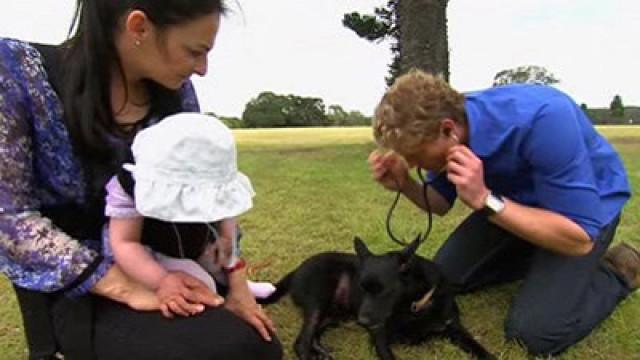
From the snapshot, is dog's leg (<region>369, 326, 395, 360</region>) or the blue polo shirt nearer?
the blue polo shirt

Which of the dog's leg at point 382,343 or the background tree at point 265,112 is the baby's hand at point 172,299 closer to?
the dog's leg at point 382,343

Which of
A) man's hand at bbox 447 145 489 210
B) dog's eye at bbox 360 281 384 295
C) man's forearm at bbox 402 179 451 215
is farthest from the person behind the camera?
man's forearm at bbox 402 179 451 215

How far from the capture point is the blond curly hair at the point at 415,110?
241cm

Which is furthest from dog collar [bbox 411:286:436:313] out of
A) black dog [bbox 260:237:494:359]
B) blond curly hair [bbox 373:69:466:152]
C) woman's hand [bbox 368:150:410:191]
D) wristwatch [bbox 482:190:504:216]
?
blond curly hair [bbox 373:69:466:152]

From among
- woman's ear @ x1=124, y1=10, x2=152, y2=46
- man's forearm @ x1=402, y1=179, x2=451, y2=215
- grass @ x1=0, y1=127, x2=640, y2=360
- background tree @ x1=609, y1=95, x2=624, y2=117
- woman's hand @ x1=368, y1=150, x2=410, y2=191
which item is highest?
woman's ear @ x1=124, y1=10, x2=152, y2=46

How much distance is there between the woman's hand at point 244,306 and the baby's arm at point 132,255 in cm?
26

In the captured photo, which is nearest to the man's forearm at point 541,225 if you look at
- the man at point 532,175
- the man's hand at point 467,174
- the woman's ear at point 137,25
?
the man at point 532,175

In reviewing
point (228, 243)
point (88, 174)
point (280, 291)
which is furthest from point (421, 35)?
point (88, 174)

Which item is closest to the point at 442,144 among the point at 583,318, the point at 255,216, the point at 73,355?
the point at 583,318

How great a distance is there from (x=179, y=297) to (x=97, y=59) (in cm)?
62

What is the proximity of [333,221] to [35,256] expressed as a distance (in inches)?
125

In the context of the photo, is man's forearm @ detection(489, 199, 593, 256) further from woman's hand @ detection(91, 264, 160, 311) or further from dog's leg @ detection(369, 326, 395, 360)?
woman's hand @ detection(91, 264, 160, 311)

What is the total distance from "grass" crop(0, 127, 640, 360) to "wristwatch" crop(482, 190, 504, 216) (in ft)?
1.91

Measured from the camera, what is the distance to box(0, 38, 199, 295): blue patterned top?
6.04 feet
